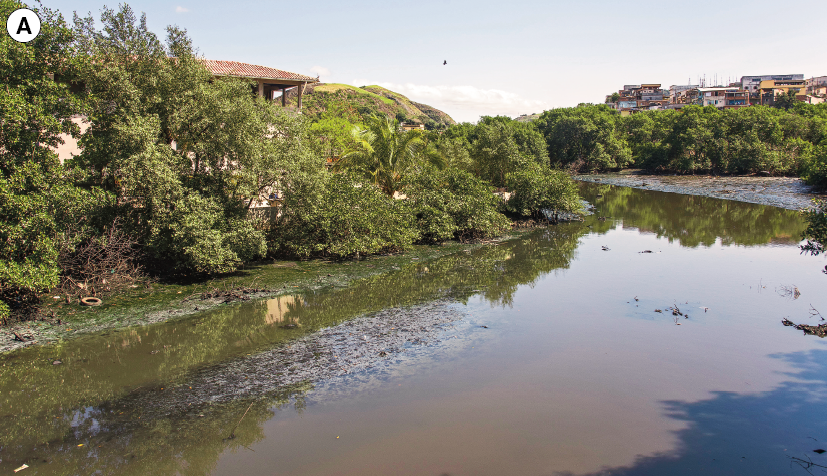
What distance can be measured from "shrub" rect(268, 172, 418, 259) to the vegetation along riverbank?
59mm

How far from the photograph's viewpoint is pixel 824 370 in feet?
32.3

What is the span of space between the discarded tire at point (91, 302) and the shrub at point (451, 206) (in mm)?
11799

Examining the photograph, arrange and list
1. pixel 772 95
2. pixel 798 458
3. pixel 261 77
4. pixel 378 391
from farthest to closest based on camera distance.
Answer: pixel 772 95
pixel 261 77
pixel 378 391
pixel 798 458

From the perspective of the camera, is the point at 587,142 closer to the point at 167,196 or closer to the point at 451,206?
the point at 451,206

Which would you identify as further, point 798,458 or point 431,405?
point 431,405

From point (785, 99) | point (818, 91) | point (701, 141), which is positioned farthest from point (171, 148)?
point (818, 91)

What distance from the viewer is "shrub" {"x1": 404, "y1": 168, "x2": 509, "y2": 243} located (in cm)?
2200

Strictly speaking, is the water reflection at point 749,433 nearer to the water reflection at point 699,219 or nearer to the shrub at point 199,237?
the shrub at point 199,237

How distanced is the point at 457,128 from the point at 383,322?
5806cm

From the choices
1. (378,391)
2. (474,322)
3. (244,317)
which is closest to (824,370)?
(474,322)

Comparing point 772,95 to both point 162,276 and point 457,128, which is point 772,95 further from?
point 162,276

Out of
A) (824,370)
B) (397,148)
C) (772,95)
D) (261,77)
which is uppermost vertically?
(772,95)

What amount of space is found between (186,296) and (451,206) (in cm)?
1172

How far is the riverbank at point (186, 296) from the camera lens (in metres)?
11.7
